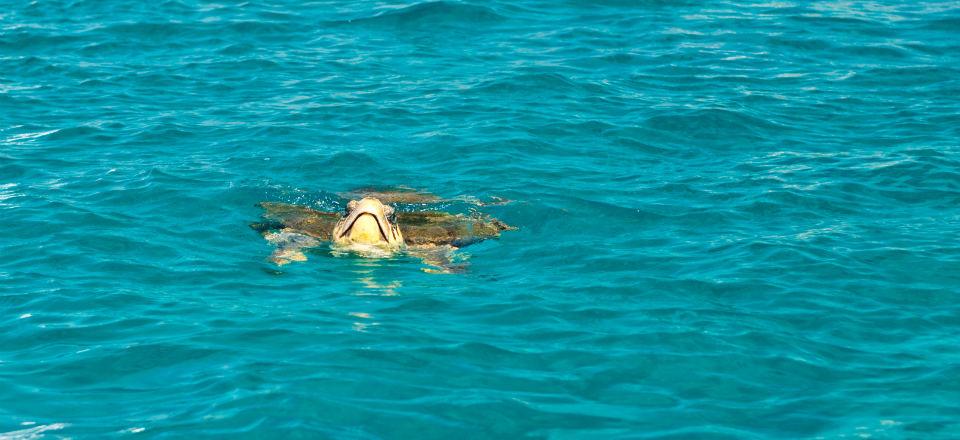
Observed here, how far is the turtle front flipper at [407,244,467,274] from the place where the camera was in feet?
35.7

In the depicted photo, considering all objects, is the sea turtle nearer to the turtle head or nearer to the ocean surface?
the turtle head

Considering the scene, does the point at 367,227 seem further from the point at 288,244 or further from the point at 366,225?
the point at 288,244

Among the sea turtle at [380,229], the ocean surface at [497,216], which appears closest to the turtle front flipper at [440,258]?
the sea turtle at [380,229]

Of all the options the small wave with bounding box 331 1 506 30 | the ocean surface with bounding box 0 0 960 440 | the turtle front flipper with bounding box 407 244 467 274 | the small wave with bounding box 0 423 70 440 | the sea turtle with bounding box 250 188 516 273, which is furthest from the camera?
the small wave with bounding box 331 1 506 30

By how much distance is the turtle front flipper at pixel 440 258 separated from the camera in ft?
35.7

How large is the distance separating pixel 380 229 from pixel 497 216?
1732mm

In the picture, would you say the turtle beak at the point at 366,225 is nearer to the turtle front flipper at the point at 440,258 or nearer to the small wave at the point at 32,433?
the turtle front flipper at the point at 440,258

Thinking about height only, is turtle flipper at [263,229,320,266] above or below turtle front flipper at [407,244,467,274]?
above

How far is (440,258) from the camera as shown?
11227mm

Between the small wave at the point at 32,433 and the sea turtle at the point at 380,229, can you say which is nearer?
the small wave at the point at 32,433

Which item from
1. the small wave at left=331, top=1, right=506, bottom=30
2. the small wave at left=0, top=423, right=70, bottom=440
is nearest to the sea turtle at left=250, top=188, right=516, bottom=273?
the small wave at left=0, top=423, right=70, bottom=440

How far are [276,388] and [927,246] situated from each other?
6.53m

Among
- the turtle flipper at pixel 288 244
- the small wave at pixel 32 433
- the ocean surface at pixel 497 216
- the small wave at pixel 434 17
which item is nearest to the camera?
the small wave at pixel 32 433

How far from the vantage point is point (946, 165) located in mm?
13594
